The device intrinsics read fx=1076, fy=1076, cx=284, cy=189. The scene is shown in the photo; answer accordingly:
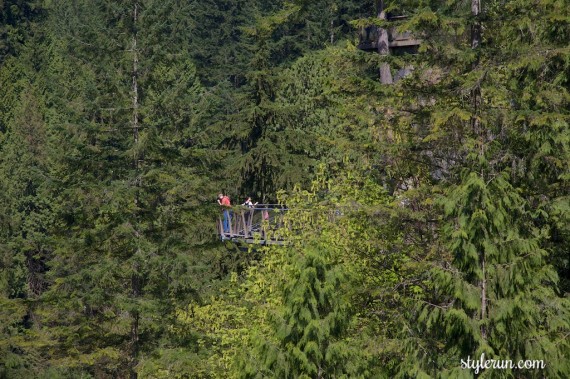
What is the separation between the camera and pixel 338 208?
19703 millimetres

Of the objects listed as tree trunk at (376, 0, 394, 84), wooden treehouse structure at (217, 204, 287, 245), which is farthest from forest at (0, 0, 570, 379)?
wooden treehouse structure at (217, 204, 287, 245)

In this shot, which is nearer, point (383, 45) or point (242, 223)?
point (383, 45)

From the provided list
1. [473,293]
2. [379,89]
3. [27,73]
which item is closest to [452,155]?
[379,89]

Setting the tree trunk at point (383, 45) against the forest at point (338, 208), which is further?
the tree trunk at point (383, 45)

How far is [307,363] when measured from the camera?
16266 millimetres

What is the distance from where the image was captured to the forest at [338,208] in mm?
16203

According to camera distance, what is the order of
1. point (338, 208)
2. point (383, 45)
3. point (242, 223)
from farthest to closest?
point (242, 223), point (383, 45), point (338, 208)

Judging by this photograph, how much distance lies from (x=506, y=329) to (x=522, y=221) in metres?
2.27

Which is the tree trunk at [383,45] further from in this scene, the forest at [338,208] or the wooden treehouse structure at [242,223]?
the wooden treehouse structure at [242,223]

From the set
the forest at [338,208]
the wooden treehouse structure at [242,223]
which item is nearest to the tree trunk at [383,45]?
the forest at [338,208]

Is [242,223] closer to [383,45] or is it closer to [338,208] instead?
[383,45]

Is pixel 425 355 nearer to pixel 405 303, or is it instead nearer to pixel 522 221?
pixel 405 303

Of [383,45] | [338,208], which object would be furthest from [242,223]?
[338,208]

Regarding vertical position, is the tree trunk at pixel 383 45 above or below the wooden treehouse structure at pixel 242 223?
above
